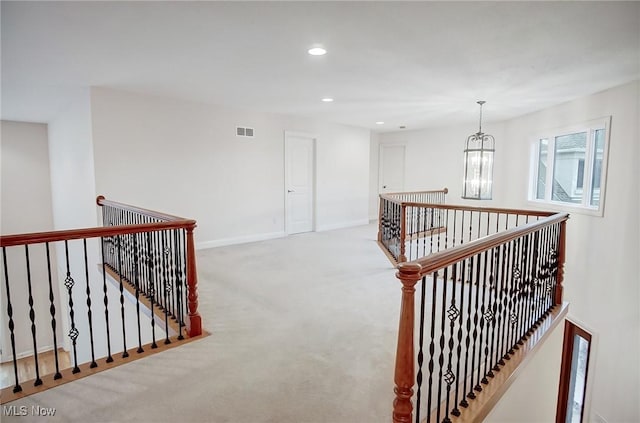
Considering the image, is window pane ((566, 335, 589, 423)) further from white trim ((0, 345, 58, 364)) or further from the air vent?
white trim ((0, 345, 58, 364))

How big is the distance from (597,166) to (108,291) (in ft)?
22.5

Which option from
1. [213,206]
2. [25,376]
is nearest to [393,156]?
[213,206]

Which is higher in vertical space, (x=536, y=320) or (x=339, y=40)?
(x=339, y=40)

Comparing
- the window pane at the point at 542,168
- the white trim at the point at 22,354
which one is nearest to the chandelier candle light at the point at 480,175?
the window pane at the point at 542,168

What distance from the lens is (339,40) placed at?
293cm

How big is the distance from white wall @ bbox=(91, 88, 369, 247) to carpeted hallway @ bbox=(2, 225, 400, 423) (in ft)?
5.58

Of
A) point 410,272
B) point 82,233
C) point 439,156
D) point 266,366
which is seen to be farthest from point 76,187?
point 439,156

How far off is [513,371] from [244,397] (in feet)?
5.94

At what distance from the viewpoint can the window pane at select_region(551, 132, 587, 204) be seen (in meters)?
5.33

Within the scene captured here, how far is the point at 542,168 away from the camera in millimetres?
6418

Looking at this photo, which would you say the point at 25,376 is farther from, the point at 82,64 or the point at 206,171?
the point at 82,64

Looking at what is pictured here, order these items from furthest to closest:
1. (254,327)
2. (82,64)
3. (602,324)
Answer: (602,324) → (82,64) → (254,327)

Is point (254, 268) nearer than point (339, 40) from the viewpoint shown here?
No

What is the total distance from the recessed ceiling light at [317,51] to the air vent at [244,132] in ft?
10.2
